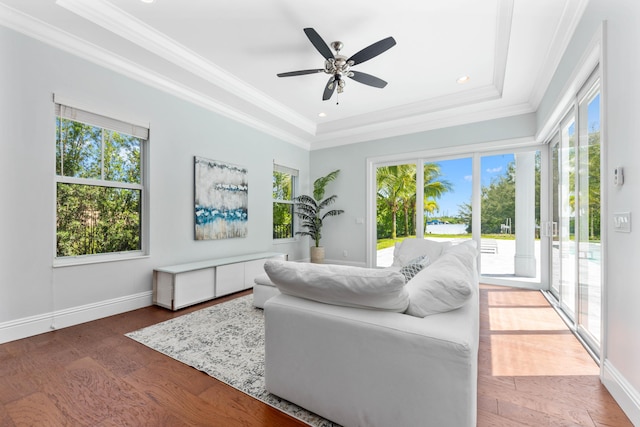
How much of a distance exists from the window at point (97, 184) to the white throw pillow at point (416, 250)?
127 inches

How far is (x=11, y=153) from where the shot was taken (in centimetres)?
240

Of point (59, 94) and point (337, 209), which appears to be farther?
point (337, 209)

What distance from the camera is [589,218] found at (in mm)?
2418

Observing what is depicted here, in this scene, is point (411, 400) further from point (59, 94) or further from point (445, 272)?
point (59, 94)

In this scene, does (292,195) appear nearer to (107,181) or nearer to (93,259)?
(107,181)

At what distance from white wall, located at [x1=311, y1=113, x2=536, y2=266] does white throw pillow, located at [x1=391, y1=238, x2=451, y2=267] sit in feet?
6.13

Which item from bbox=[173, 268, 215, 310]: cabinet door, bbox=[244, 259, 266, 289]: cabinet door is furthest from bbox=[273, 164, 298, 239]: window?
bbox=[173, 268, 215, 310]: cabinet door

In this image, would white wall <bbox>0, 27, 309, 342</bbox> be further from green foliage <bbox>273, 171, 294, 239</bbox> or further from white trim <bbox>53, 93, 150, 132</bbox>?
green foliage <bbox>273, 171, 294, 239</bbox>

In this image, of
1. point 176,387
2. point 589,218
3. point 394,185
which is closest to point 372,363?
point 176,387

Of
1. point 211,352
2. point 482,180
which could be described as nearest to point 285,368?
point 211,352

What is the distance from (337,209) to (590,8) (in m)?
4.46

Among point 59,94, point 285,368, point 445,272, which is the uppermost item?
point 59,94

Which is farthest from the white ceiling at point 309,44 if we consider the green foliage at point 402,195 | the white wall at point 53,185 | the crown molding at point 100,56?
the green foliage at point 402,195

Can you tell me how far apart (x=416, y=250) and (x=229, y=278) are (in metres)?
2.52
